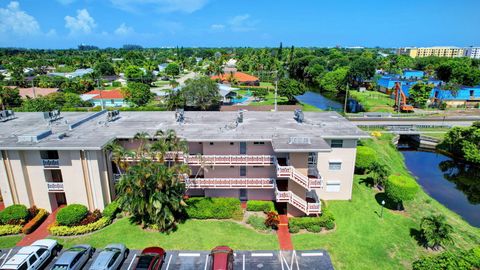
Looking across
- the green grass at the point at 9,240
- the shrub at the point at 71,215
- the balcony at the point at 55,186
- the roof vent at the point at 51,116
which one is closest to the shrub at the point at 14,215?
the green grass at the point at 9,240

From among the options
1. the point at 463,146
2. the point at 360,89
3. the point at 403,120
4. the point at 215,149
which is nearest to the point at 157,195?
the point at 215,149

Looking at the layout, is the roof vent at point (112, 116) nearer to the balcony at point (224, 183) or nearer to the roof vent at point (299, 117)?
the balcony at point (224, 183)

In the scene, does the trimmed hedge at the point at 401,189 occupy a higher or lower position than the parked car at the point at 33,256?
higher

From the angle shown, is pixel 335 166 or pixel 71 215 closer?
pixel 71 215

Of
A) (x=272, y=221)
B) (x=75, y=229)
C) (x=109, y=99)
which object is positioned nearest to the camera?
(x=75, y=229)

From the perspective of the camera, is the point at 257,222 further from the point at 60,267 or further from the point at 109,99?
the point at 109,99

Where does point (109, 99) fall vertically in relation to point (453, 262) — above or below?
above

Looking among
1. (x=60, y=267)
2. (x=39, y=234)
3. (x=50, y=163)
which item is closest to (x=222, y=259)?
(x=60, y=267)
